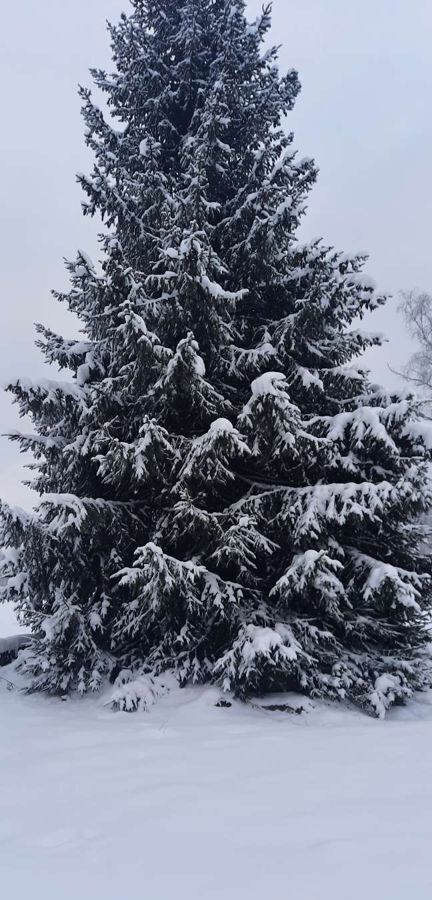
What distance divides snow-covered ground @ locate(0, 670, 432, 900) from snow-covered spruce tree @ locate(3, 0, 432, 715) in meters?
0.97

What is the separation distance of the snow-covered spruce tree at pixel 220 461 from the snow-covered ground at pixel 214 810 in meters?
0.97

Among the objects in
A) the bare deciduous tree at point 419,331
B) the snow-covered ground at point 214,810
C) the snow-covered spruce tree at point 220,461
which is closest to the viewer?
the snow-covered ground at point 214,810

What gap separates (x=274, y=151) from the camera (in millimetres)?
6984

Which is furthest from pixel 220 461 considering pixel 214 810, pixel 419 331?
pixel 419 331

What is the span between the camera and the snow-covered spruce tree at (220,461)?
5.46 metres

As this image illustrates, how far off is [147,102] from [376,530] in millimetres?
7368

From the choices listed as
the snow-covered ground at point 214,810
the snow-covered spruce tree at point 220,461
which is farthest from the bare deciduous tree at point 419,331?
the snow-covered ground at point 214,810

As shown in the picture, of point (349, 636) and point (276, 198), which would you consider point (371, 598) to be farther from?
point (276, 198)

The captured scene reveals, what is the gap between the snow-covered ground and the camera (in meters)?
2.20

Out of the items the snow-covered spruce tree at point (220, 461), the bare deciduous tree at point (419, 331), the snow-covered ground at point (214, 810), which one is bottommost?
the snow-covered ground at point (214, 810)

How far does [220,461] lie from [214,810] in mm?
3460

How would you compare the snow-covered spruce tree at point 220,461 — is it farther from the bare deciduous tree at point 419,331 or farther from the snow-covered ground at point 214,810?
the bare deciduous tree at point 419,331

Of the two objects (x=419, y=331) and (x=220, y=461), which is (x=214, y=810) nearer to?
(x=220, y=461)

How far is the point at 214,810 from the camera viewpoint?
2920mm
